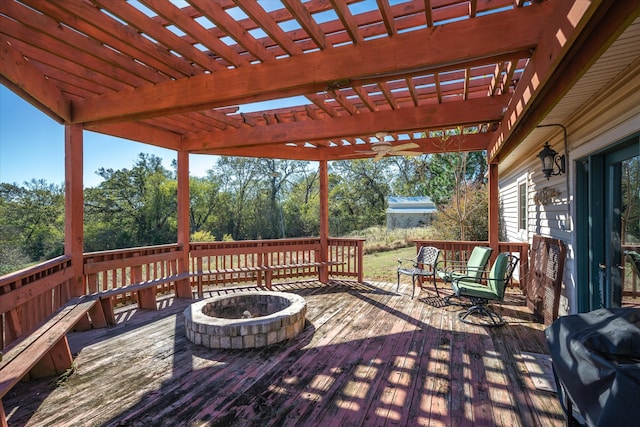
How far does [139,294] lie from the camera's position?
4.80 m

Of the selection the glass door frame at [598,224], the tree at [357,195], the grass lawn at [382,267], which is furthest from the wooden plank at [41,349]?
the tree at [357,195]

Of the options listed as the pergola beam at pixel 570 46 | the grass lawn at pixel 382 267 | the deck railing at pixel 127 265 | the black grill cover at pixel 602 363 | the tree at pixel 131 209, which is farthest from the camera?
the tree at pixel 131 209

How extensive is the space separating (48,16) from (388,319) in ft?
14.4

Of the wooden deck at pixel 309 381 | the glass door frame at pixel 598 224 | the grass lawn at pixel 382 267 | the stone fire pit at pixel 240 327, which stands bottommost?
the grass lawn at pixel 382 267

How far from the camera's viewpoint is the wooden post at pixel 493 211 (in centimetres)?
559

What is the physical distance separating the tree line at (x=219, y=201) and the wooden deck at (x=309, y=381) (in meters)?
10.8

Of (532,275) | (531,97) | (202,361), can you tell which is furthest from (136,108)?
(532,275)

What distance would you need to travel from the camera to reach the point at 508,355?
10.4 feet

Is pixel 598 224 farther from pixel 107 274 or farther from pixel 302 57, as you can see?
pixel 107 274

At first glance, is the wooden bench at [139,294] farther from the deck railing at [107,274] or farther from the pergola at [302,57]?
the pergola at [302,57]

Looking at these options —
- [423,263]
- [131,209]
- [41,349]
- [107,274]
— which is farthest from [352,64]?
[131,209]

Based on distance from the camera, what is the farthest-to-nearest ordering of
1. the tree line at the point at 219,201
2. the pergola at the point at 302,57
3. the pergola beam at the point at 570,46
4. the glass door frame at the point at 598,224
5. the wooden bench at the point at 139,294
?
the tree line at the point at 219,201, the wooden bench at the point at 139,294, the glass door frame at the point at 598,224, the pergola at the point at 302,57, the pergola beam at the point at 570,46

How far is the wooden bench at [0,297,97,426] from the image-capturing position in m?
1.96

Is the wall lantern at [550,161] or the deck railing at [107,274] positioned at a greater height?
the wall lantern at [550,161]
